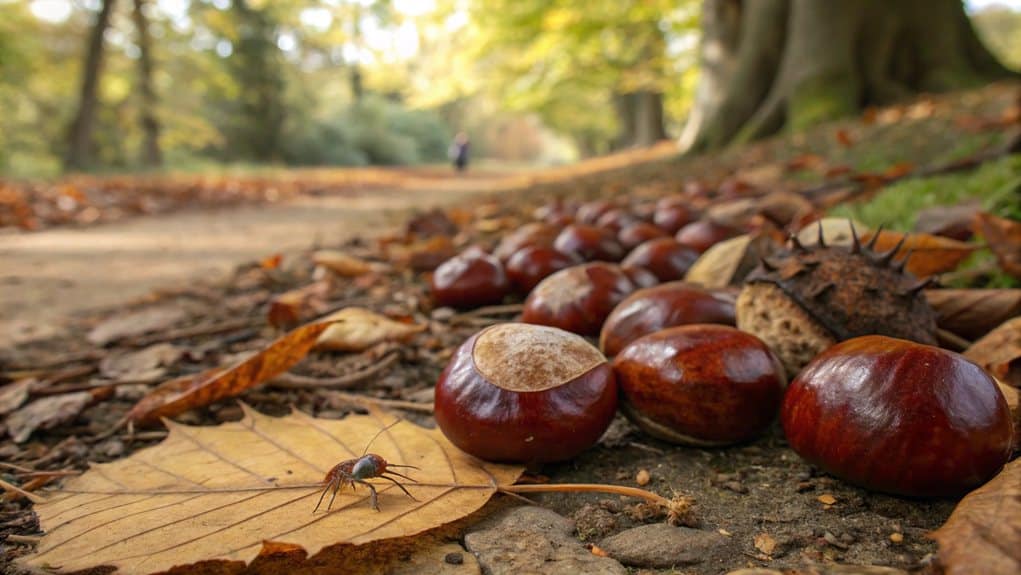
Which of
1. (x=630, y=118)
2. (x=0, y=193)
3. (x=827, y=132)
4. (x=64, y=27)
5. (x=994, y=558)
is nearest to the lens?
(x=994, y=558)

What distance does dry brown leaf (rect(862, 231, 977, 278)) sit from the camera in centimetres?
176

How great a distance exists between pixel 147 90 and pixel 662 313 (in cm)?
2008

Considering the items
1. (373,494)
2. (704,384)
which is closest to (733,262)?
(704,384)

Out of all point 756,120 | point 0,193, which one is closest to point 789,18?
point 756,120

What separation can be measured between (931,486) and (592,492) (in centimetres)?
49

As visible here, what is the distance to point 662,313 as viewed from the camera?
142 centimetres

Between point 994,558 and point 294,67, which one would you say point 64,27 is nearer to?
point 294,67

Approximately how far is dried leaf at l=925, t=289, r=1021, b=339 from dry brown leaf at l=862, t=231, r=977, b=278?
0.81ft

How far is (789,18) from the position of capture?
7.46m

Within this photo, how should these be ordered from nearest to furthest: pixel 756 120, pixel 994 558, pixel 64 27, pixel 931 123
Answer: pixel 994 558 < pixel 931 123 < pixel 756 120 < pixel 64 27

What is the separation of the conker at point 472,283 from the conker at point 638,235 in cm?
52

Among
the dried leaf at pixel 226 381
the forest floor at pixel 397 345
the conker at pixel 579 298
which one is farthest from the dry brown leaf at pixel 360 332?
the conker at pixel 579 298

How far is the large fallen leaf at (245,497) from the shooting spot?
2.89 feet

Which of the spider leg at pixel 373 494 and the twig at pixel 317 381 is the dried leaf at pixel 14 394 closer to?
the twig at pixel 317 381
